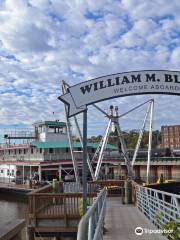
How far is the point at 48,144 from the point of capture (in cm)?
5097

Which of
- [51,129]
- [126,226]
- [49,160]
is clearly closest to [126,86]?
[126,226]

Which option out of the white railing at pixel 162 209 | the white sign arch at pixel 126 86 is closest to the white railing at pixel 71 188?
the white railing at pixel 162 209

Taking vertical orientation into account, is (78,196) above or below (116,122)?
below

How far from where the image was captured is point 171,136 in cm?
14225

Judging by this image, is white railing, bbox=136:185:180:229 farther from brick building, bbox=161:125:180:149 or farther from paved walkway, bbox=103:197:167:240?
brick building, bbox=161:125:180:149

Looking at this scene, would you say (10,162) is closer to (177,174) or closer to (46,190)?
(177,174)

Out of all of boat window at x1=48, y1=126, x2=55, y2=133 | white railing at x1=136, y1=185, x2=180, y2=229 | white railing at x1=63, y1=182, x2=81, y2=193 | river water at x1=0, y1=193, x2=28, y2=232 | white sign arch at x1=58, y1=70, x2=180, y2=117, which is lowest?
river water at x1=0, y1=193, x2=28, y2=232

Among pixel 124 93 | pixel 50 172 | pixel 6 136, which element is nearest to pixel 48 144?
pixel 50 172

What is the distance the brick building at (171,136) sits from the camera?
139 metres

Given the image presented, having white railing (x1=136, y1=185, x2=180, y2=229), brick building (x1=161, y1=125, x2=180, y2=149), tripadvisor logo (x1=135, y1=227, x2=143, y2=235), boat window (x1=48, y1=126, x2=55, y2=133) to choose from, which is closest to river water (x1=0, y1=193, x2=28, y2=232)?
boat window (x1=48, y1=126, x2=55, y2=133)

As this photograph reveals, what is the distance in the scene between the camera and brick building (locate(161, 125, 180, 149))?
138750 millimetres

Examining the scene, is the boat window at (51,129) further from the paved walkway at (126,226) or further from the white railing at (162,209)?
the paved walkway at (126,226)

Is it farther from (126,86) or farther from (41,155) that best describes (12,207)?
(126,86)

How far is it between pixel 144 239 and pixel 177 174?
46171mm
